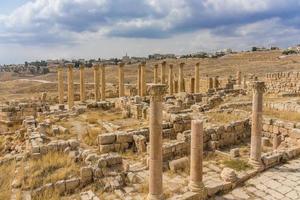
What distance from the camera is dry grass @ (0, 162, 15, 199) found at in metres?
8.18

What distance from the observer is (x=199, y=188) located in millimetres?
8250

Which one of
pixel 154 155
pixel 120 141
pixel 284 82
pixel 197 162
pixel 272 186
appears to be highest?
pixel 284 82

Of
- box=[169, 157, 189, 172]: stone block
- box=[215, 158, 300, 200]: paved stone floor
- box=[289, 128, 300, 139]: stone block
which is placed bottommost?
box=[215, 158, 300, 200]: paved stone floor

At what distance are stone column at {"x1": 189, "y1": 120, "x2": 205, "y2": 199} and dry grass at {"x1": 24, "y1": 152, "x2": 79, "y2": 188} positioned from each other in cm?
355

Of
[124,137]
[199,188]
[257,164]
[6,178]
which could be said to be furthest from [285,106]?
[6,178]

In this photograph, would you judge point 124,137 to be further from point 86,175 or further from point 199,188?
point 199,188

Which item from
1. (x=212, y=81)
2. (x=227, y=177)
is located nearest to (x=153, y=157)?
(x=227, y=177)

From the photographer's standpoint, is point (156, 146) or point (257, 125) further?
point (257, 125)

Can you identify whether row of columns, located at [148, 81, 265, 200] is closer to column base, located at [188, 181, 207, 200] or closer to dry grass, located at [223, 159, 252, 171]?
column base, located at [188, 181, 207, 200]

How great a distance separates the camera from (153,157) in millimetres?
7727

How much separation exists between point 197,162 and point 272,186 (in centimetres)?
248

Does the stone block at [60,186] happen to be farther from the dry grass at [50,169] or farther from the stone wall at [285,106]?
the stone wall at [285,106]

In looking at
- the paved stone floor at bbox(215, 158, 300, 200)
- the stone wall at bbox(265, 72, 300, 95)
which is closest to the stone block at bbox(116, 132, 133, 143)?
the paved stone floor at bbox(215, 158, 300, 200)

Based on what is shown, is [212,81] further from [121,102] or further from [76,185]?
[76,185]
